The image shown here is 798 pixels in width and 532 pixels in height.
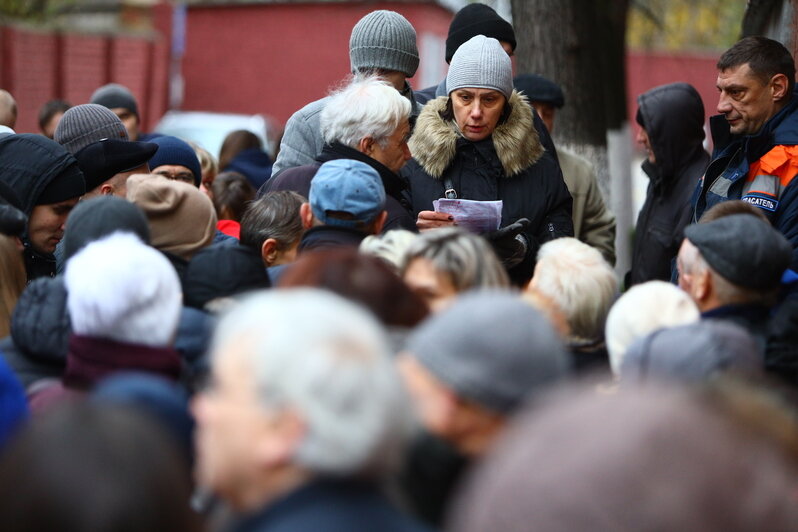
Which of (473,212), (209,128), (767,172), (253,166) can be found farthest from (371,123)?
(209,128)

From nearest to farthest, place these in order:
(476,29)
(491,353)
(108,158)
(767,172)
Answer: (491,353) → (767,172) → (108,158) → (476,29)

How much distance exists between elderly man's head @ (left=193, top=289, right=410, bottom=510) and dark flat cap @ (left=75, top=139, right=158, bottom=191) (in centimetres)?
307

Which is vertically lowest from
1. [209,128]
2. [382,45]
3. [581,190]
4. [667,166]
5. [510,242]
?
[209,128]

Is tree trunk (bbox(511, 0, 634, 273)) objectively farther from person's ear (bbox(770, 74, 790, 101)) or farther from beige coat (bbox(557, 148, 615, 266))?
person's ear (bbox(770, 74, 790, 101))

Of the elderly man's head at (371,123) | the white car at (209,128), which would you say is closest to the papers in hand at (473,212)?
the elderly man's head at (371,123)

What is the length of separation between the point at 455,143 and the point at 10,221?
6.37ft

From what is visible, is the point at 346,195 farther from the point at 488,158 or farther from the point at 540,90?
the point at 540,90

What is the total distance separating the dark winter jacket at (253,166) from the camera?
7.24 meters

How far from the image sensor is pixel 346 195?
376 cm

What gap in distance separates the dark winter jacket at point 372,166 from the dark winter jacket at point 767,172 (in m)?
1.53

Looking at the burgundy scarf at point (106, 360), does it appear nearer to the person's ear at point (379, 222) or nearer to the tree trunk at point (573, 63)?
the person's ear at point (379, 222)

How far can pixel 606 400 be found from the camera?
1.71 m

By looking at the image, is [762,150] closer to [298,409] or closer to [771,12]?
[771,12]

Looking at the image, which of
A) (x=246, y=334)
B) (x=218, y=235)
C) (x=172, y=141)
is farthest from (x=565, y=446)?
(x=172, y=141)
